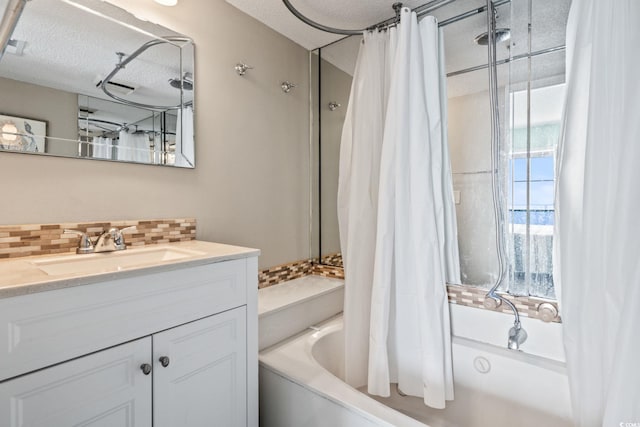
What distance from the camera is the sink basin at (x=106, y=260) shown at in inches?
41.1

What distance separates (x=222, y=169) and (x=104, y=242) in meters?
0.70

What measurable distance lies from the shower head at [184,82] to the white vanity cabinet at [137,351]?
98cm

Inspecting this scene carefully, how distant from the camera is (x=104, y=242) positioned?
122cm

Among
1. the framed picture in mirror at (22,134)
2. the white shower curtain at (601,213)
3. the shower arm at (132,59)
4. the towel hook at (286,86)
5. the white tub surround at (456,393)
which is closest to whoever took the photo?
the white shower curtain at (601,213)

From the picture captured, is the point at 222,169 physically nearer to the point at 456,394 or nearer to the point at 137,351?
the point at 137,351

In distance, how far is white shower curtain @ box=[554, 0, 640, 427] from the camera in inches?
37.2

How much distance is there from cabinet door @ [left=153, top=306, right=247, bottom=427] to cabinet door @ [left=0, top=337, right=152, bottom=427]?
44 millimetres

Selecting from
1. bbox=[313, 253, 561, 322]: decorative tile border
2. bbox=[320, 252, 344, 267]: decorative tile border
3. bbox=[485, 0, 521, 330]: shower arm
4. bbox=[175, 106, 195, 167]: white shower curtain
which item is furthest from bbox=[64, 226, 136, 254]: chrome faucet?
bbox=[485, 0, 521, 330]: shower arm

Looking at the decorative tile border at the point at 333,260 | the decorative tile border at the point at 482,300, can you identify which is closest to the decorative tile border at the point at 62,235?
the decorative tile border at the point at 333,260

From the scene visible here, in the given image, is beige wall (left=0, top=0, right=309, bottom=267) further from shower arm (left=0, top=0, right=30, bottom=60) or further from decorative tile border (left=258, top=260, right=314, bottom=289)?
shower arm (left=0, top=0, right=30, bottom=60)

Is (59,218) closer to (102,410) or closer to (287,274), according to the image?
(102,410)

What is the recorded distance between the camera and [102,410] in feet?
2.70

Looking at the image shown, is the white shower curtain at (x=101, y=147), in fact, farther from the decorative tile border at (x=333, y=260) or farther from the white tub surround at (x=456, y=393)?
the decorative tile border at (x=333, y=260)

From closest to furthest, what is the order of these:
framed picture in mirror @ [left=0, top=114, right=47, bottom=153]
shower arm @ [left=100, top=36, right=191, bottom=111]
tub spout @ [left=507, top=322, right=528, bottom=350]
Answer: framed picture in mirror @ [left=0, top=114, right=47, bottom=153]
shower arm @ [left=100, top=36, right=191, bottom=111]
tub spout @ [left=507, top=322, right=528, bottom=350]
